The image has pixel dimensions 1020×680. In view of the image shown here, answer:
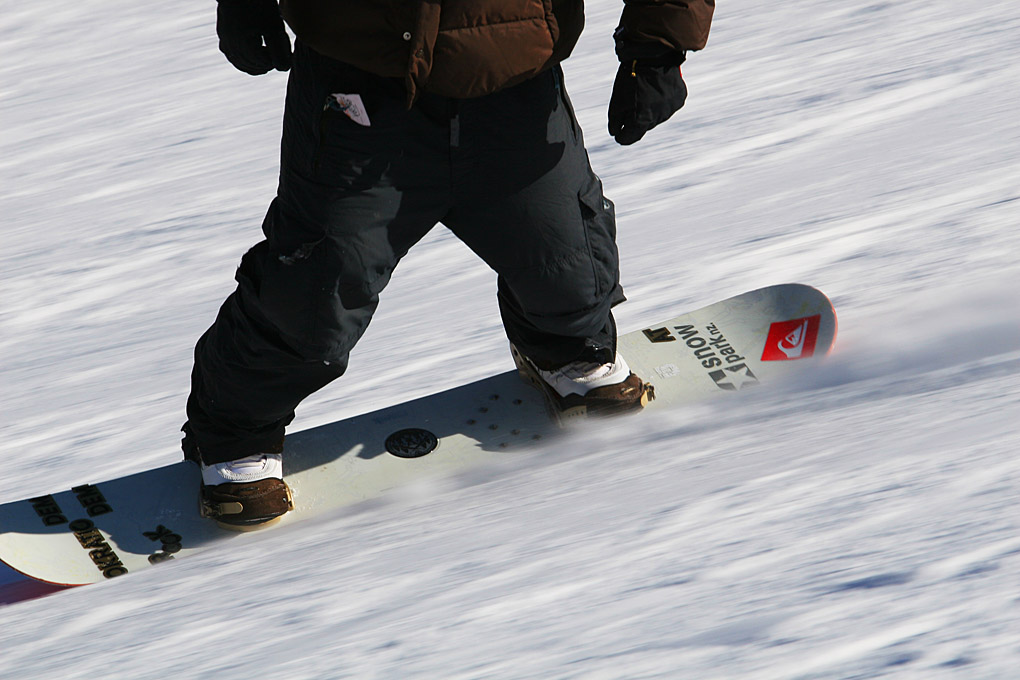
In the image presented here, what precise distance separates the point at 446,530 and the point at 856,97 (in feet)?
9.67

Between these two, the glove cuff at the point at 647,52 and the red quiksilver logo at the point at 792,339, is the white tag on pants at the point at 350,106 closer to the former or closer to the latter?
the glove cuff at the point at 647,52

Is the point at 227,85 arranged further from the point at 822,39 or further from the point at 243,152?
the point at 822,39

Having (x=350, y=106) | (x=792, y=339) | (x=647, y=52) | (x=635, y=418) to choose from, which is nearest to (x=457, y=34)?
(x=350, y=106)

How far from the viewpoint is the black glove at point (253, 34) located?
6.90 feet

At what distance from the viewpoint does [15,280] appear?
3.73 metres

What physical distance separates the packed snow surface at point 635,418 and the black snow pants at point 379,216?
1.39 ft

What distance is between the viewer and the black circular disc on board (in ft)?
8.99

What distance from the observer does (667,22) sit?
6.45 ft

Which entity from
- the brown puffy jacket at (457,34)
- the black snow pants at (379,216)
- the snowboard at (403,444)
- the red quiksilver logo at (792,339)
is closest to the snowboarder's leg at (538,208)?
the black snow pants at (379,216)

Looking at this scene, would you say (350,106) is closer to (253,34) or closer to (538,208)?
(253,34)

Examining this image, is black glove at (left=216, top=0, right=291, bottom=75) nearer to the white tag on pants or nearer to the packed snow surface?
the white tag on pants

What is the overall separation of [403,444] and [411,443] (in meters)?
0.02

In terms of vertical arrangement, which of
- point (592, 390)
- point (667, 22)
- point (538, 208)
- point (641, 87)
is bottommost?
point (592, 390)

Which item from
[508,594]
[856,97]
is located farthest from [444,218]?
[856,97]
